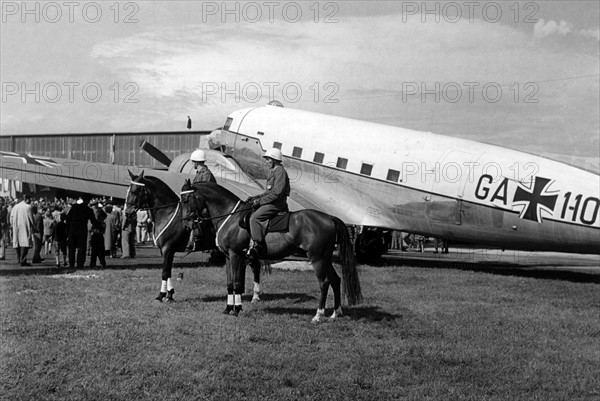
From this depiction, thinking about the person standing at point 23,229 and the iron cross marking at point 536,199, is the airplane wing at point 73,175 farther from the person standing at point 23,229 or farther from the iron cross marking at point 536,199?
the iron cross marking at point 536,199

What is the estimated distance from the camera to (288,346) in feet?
33.4

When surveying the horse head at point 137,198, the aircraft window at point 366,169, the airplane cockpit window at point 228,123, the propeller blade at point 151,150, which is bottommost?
the horse head at point 137,198

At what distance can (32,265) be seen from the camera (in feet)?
72.1

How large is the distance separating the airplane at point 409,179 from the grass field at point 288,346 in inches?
112

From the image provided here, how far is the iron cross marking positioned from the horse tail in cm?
759

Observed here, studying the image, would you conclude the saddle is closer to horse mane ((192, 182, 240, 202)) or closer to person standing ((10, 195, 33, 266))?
horse mane ((192, 182, 240, 202))

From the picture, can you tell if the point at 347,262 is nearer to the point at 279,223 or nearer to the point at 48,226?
the point at 279,223

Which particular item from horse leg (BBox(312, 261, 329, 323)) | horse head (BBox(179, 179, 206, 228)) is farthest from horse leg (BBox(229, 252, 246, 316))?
horse leg (BBox(312, 261, 329, 323))

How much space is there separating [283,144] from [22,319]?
1352 cm

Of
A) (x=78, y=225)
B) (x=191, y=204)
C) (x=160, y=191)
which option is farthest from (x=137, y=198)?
(x=78, y=225)

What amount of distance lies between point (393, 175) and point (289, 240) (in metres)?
9.41

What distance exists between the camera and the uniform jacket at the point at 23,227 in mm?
21391

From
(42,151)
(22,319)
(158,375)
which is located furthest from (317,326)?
(42,151)

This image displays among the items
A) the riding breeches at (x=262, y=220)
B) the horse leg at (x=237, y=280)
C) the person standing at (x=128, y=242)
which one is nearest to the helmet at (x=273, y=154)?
the riding breeches at (x=262, y=220)
